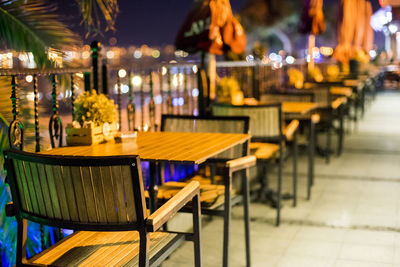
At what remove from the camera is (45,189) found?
6.93ft

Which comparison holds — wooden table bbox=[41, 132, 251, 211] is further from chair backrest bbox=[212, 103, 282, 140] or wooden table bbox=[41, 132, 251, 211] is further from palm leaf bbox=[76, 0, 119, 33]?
chair backrest bbox=[212, 103, 282, 140]

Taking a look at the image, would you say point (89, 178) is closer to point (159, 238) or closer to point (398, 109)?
point (159, 238)

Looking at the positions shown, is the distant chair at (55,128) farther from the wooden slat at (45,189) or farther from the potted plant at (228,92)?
the potted plant at (228,92)

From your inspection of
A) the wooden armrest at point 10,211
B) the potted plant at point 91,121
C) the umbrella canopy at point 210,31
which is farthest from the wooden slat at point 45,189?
the umbrella canopy at point 210,31

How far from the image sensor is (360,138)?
9.09m

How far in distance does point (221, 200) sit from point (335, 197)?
7.77ft

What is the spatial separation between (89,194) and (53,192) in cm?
15

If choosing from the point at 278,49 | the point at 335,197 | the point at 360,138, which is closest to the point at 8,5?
the point at 335,197

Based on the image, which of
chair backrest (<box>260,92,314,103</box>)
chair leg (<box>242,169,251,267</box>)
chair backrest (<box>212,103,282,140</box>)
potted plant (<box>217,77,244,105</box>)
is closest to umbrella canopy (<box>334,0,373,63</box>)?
chair backrest (<box>260,92,314,103</box>)

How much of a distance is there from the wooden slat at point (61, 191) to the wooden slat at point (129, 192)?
9.2 inches

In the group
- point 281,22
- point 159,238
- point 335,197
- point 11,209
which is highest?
point 281,22

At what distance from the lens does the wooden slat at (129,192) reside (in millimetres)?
2023

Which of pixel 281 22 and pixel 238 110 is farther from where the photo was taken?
pixel 281 22

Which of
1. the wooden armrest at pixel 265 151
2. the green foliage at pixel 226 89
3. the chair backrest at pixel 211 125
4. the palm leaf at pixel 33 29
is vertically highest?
the palm leaf at pixel 33 29
